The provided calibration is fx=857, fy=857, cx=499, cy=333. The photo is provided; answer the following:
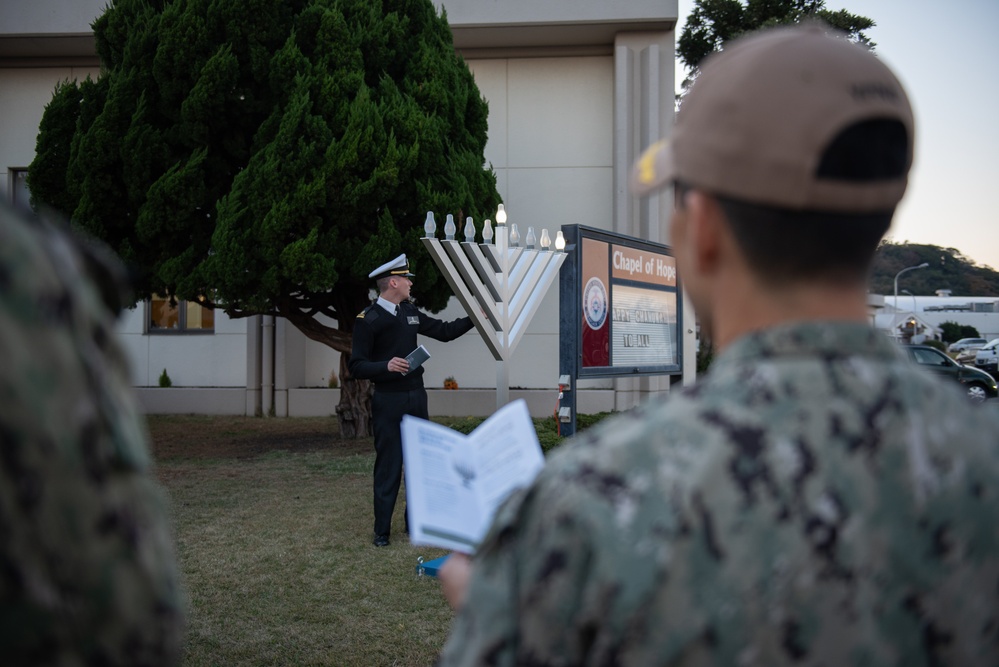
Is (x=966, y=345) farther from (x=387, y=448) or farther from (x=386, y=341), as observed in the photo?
(x=387, y=448)

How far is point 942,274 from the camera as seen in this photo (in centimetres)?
11975

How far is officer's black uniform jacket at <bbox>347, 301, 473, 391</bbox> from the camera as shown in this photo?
6910mm

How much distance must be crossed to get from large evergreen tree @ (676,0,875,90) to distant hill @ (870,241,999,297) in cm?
10198

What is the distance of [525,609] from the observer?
95cm

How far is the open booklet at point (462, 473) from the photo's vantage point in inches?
51.3

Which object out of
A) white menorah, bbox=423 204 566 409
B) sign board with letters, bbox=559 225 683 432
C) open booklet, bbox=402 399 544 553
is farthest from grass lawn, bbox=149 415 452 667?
open booklet, bbox=402 399 544 553

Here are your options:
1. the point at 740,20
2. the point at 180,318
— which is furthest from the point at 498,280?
the point at 740,20

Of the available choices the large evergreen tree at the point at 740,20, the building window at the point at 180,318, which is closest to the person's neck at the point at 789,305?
the building window at the point at 180,318

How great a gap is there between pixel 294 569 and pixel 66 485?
570 cm

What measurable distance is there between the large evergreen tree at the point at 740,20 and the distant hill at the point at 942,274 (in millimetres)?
101976

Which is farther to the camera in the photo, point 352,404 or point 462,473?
point 352,404

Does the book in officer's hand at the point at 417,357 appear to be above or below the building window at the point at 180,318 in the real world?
below

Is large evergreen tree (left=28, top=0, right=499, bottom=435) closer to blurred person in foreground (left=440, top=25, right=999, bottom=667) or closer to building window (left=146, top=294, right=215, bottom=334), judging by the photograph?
building window (left=146, top=294, right=215, bottom=334)

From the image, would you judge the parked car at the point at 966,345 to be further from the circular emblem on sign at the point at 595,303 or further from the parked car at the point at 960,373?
the circular emblem on sign at the point at 595,303
